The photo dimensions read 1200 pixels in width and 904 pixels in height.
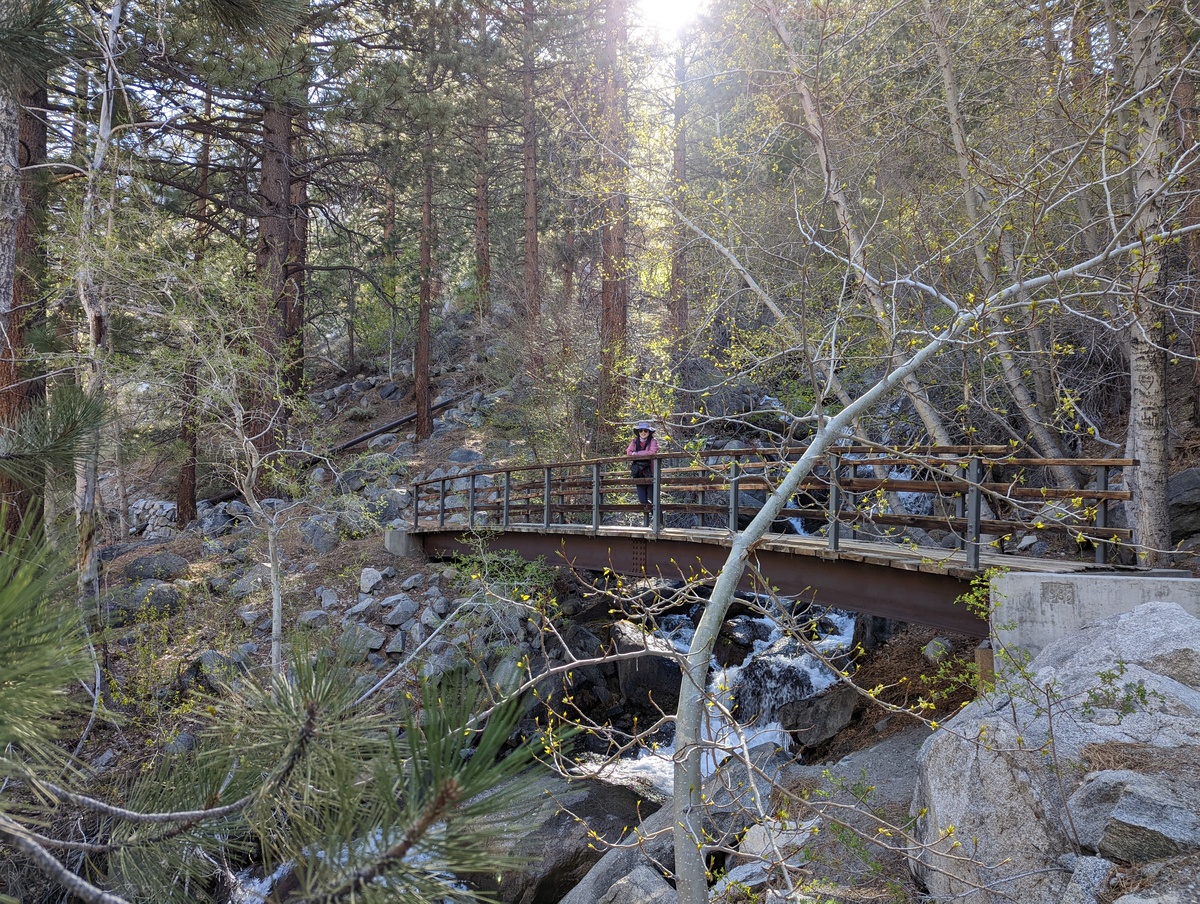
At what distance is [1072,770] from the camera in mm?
4238

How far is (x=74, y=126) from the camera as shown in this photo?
12672 mm

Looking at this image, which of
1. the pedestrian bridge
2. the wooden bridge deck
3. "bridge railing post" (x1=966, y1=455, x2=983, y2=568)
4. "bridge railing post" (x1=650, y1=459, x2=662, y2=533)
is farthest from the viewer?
"bridge railing post" (x1=650, y1=459, x2=662, y2=533)

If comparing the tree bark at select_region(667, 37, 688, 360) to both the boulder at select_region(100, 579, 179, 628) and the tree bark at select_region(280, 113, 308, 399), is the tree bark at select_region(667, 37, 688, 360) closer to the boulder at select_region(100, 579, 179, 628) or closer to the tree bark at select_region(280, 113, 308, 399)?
the tree bark at select_region(280, 113, 308, 399)

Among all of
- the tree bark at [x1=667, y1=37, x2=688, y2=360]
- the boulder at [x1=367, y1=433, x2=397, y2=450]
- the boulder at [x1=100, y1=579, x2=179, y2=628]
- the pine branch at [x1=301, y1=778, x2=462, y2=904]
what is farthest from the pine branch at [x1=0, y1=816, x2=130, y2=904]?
the boulder at [x1=367, y1=433, x2=397, y2=450]

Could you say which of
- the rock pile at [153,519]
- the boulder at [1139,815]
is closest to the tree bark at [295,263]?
the rock pile at [153,519]

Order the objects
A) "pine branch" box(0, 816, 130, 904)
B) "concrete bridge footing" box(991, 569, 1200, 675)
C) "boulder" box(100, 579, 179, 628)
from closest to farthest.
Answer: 1. "pine branch" box(0, 816, 130, 904)
2. "concrete bridge footing" box(991, 569, 1200, 675)
3. "boulder" box(100, 579, 179, 628)

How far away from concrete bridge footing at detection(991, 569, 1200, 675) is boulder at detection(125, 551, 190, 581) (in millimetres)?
14002

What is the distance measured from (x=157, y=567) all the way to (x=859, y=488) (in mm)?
13004

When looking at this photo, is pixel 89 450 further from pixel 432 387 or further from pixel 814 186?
pixel 432 387

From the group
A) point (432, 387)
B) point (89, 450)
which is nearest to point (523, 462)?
point (432, 387)

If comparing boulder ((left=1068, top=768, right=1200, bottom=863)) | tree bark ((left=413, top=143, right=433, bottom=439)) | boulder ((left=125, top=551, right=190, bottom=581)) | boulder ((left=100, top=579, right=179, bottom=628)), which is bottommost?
boulder ((left=100, top=579, right=179, bottom=628))

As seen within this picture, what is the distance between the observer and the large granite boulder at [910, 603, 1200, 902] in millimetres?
3574

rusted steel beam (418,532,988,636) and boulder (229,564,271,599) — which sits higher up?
rusted steel beam (418,532,988,636)

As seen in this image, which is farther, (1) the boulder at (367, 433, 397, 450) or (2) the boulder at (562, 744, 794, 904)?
(1) the boulder at (367, 433, 397, 450)
